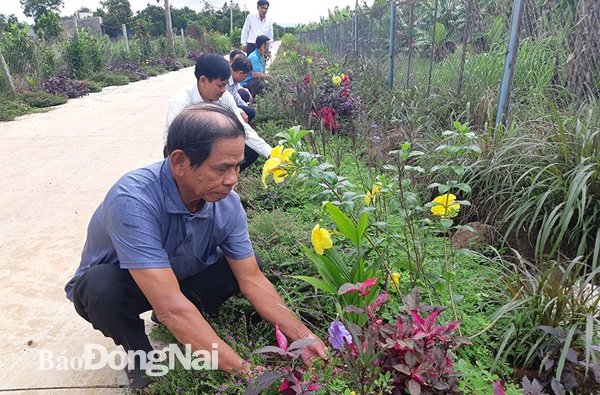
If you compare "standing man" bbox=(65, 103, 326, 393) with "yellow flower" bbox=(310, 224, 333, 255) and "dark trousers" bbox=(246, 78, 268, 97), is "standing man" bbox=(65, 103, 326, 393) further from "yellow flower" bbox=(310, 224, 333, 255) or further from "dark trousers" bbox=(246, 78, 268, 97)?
"dark trousers" bbox=(246, 78, 268, 97)

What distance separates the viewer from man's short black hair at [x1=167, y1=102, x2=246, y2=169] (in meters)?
1.57

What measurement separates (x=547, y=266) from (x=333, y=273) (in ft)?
3.28

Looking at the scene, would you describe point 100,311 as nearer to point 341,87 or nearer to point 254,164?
point 254,164

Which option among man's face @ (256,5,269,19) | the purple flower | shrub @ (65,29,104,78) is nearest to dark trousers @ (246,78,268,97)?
man's face @ (256,5,269,19)

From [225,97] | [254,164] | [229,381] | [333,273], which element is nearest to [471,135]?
[333,273]

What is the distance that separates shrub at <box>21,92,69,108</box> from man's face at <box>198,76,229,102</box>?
7.95 metres

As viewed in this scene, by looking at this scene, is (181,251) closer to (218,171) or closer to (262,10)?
(218,171)

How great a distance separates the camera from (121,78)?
14594 millimetres

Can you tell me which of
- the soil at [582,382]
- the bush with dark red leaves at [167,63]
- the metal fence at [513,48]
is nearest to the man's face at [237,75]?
the metal fence at [513,48]

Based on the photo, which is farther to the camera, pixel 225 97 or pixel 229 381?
pixel 225 97

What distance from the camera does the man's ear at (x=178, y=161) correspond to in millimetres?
1630

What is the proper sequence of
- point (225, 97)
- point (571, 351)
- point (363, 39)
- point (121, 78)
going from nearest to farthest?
point (571, 351) < point (225, 97) < point (363, 39) < point (121, 78)

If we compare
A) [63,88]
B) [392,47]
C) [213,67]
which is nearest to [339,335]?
[213,67]

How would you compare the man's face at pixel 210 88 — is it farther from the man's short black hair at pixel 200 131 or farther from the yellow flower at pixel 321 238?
the yellow flower at pixel 321 238
